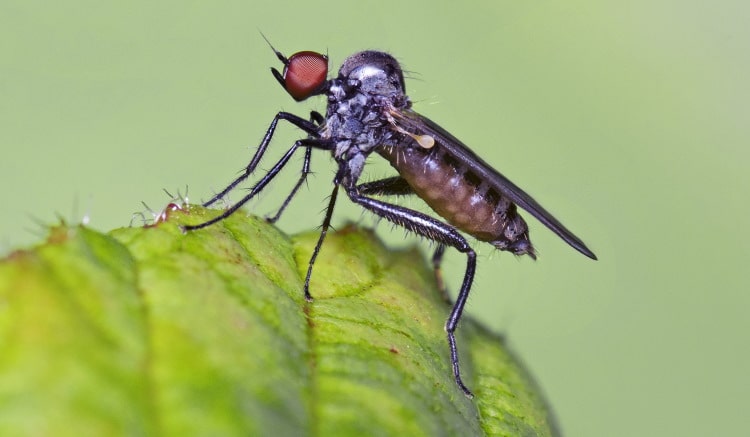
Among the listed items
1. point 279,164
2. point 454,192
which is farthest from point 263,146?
point 454,192

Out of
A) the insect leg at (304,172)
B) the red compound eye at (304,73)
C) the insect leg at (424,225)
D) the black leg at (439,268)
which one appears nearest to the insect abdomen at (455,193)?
the black leg at (439,268)

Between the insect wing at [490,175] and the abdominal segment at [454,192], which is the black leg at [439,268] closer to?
the abdominal segment at [454,192]

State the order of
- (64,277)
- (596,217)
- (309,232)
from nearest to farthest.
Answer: (64,277) → (309,232) → (596,217)

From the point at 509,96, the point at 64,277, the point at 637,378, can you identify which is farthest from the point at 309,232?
the point at 509,96

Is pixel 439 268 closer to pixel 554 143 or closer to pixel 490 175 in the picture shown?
pixel 490 175

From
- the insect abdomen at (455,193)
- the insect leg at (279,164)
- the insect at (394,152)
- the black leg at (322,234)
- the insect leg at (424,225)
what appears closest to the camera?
the black leg at (322,234)

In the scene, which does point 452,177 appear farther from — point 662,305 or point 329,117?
point 662,305

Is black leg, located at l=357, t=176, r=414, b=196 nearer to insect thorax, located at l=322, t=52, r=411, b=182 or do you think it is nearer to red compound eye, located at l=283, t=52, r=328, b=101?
insect thorax, located at l=322, t=52, r=411, b=182
